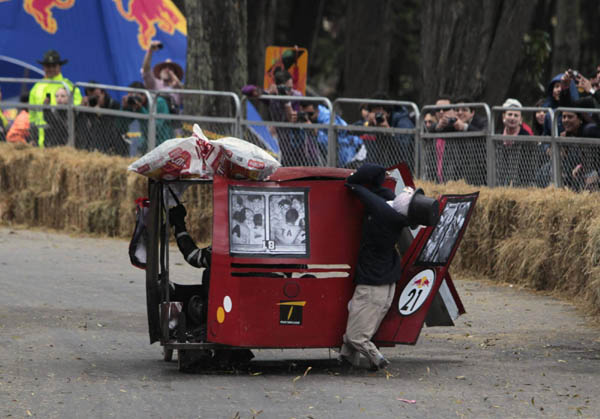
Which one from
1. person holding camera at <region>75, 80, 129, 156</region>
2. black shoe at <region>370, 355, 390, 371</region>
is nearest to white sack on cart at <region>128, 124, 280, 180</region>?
black shoe at <region>370, 355, 390, 371</region>

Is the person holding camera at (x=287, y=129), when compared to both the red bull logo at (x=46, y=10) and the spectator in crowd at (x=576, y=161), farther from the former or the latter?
the red bull logo at (x=46, y=10)

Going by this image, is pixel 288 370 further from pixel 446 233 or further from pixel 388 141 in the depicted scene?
pixel 388 141

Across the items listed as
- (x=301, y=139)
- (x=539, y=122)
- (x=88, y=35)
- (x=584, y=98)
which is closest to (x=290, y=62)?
(x=301, y=139)

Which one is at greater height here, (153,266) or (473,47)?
(473,47)

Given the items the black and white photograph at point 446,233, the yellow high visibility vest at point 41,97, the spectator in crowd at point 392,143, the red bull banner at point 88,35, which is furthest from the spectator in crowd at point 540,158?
the red bull banner at point 88,35

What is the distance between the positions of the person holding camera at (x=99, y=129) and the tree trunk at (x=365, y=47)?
14.5 metres

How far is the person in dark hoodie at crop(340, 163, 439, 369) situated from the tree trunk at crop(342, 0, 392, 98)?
77.8 ft

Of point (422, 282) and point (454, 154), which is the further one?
point (454, 154)

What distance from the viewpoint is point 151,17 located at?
2616cm

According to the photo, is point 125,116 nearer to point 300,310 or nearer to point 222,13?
point 222,13

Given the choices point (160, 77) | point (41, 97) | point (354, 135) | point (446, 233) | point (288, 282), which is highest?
point (160, 77)

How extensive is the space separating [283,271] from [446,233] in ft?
4.61

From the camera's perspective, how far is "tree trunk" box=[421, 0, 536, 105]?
21.4 meters

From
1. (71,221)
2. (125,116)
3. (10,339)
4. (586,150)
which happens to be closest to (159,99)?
(125,116)
